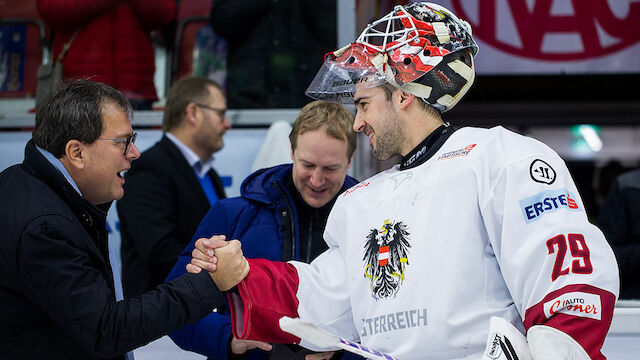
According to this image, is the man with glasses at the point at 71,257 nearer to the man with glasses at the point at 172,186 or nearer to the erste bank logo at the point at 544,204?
the erste bank logo at the point at 544,204

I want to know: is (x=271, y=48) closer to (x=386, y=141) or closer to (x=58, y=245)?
(x=386, y=141)

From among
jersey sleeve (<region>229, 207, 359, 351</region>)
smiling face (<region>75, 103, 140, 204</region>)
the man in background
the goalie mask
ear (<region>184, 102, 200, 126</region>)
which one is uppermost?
the goalie mask

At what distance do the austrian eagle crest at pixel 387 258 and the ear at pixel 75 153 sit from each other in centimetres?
83

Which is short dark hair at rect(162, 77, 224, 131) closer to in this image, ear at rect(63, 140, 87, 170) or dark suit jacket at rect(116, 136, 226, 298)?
dark suit jacket at rect(116, 136, 226, 298)

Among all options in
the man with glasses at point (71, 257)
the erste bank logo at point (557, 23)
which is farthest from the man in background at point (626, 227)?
the man with glasses at point (71, 257)

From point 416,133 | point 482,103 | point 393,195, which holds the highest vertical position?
point 416,133

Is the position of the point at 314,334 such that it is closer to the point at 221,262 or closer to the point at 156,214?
the point at 221,262

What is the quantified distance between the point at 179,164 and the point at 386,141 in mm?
1555

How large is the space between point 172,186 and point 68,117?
139 centimetres

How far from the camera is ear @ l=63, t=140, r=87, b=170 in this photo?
6.45ft

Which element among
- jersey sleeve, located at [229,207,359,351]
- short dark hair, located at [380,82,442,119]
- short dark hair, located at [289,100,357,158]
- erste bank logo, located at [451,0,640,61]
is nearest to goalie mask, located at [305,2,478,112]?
short dark hair, located at [380,82,442,119]

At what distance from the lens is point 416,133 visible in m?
2.09

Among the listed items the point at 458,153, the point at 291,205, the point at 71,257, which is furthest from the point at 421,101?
the point at 71,257

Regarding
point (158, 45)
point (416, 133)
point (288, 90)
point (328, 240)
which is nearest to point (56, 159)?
point (328, 240)
